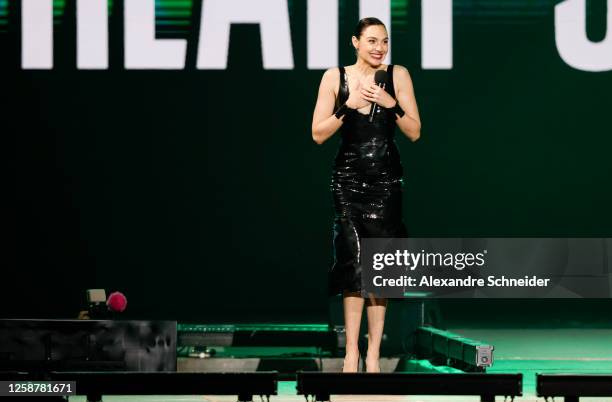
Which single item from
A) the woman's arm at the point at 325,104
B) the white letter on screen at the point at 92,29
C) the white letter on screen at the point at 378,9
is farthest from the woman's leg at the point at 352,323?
the white letter on screen at the point at 92,29

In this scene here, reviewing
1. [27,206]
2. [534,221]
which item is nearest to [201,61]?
[27,206]

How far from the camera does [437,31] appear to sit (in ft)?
26.7

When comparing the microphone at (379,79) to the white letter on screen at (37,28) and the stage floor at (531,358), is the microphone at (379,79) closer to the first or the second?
the stage floor at (531,358)

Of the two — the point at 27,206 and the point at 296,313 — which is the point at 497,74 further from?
the point at 27,206

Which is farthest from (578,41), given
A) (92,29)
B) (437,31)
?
(92,29)

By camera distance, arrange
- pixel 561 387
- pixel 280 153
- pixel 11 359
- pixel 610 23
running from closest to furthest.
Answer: pixel 561 387 → pixel 11 359 → pixel 610 23 → pixel 280 153

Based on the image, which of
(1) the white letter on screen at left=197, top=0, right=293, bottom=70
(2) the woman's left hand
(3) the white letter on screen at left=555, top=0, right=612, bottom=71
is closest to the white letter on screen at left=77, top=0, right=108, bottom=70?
(1) the white letter on screen at left=197, top=0, right=293, bottom=70

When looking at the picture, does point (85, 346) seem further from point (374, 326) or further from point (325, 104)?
point (325, 104)

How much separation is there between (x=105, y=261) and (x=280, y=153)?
1.69 m

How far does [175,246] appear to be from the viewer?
8.80m

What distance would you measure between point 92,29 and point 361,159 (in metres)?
4.62

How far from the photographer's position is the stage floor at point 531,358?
14.3ft

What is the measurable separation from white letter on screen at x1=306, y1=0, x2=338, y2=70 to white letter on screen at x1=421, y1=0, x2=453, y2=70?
679mm

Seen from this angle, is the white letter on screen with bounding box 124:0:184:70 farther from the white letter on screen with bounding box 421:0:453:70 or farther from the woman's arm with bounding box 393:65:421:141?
the woman's arm with bounding box 393:65:421:141
